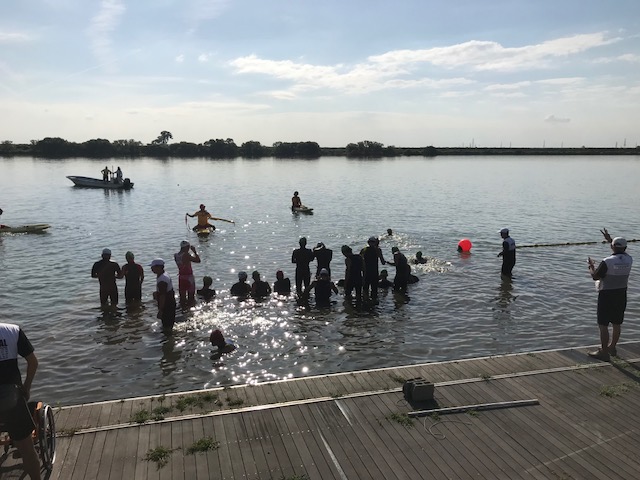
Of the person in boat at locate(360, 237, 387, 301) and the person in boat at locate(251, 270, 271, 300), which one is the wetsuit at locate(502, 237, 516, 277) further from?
the person in boat at locate(251, 270, 271, 300)

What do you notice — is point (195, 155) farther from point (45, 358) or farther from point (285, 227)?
point (45, 358)

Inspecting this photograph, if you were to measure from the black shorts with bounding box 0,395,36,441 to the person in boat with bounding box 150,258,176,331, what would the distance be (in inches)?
246

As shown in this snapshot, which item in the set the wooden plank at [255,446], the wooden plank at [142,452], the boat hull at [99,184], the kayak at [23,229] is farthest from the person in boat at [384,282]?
the boat hull at [99,184]

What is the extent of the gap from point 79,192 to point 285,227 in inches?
1222

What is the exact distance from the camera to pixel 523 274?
19.5m

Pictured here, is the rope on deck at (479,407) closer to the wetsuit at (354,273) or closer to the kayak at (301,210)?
the wetsuit at (354,273)

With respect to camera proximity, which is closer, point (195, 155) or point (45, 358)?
point (45, 358)

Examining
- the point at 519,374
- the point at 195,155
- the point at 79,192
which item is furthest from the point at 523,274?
the point at 195,155

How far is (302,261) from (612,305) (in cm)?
881

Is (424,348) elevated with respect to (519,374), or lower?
lower

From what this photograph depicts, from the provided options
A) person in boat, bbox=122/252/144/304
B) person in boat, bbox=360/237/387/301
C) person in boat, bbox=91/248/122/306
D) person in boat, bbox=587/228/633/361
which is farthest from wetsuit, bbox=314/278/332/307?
person in boat, bbox=587/228/633/361

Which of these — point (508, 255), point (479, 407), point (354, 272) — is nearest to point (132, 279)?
point (354, 272)

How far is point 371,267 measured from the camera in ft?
49.6

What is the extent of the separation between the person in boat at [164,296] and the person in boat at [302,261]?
166 inches
